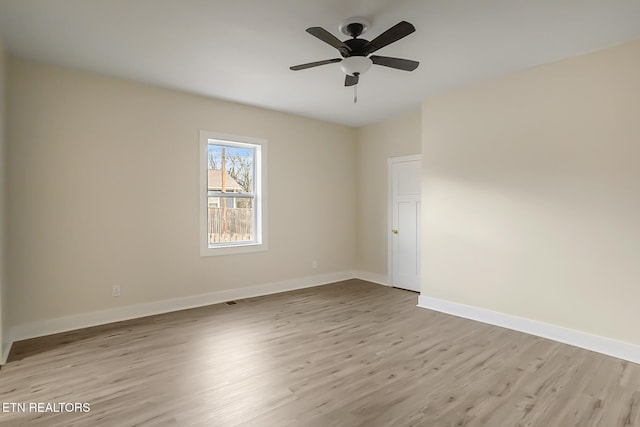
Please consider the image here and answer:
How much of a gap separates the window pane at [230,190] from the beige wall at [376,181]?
210 centimetres

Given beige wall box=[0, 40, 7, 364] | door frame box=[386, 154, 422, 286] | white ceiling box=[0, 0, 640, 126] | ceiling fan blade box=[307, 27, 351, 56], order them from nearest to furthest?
ceiling fan blade box=[307, 27, 351, 56]
white ceiling box=[0, 0, 640, 126]
beige wall box=[0, 40, 7, 364]
door frame box=[386, 154, 422, 286]

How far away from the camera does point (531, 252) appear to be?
3646 mm

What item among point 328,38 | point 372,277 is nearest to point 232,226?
point 372,277

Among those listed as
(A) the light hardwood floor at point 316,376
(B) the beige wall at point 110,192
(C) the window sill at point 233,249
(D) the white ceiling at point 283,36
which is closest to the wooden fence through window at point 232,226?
(C) the window sill at point 233,249

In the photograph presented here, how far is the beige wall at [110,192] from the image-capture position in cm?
347

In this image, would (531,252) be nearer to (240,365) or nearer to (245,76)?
(240,365)

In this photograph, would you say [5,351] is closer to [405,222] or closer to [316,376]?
[316,376]

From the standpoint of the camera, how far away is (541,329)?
140 inches

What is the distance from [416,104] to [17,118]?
462 cm

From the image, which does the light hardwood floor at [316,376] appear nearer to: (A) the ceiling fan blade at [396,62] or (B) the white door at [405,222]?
(B) the white door at [405,222]

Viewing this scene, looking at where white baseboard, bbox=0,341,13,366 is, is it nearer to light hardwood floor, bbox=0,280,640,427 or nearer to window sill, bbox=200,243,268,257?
light hardwood floor, bbox=0,280,640,427

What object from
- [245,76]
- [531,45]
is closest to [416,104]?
[531,45]

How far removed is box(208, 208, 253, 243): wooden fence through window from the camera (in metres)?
4.84

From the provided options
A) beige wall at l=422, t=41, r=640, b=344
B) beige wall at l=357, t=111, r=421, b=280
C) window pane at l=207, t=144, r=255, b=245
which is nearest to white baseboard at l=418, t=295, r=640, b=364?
beige wall at l=422, t=41, r=640, b=344
